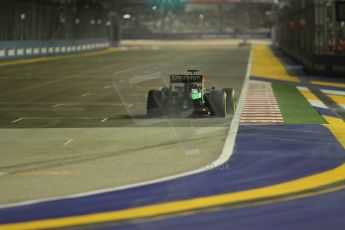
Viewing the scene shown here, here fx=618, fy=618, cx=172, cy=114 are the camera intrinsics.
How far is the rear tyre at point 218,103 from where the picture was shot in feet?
57.8

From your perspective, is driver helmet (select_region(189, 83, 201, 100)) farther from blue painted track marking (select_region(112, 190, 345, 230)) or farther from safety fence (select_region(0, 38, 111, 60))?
safety fence (select_region(0, 38, 111, 60))

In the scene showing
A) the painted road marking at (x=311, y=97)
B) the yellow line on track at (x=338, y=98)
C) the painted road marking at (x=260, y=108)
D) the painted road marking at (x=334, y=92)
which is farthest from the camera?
the painted road marking at (x=334, y=92)

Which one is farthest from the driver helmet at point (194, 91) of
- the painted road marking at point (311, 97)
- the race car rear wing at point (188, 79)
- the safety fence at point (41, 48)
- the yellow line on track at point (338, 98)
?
the safety fence at point (41, 48)

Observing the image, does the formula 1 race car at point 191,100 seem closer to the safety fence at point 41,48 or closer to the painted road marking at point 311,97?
the painted road marking at point 311,97

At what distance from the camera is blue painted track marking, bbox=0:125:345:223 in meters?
8.45

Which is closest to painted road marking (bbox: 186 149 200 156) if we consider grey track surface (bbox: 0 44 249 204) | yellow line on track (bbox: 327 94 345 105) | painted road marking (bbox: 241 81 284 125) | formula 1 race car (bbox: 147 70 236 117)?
grey track surface (bbox: 0 44 249 204)

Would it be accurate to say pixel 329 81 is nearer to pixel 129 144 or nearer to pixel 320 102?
pixel 320 102

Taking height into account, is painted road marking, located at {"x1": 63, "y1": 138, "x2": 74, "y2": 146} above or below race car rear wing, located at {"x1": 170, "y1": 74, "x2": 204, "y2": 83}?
below

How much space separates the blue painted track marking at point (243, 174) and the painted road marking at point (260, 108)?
217cm

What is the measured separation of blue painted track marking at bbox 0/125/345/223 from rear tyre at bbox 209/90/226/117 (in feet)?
8.52

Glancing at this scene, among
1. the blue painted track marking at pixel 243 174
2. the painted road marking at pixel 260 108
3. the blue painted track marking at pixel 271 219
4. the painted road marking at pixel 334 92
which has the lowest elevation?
the blue painted track marking at pixel 271 219

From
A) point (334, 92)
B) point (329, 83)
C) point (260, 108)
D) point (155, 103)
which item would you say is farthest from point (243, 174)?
point (329, 83)

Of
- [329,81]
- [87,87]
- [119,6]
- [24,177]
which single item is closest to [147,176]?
[24,177]

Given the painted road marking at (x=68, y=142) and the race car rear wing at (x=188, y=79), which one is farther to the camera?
the race car rear wing at (x=188, y=79)
